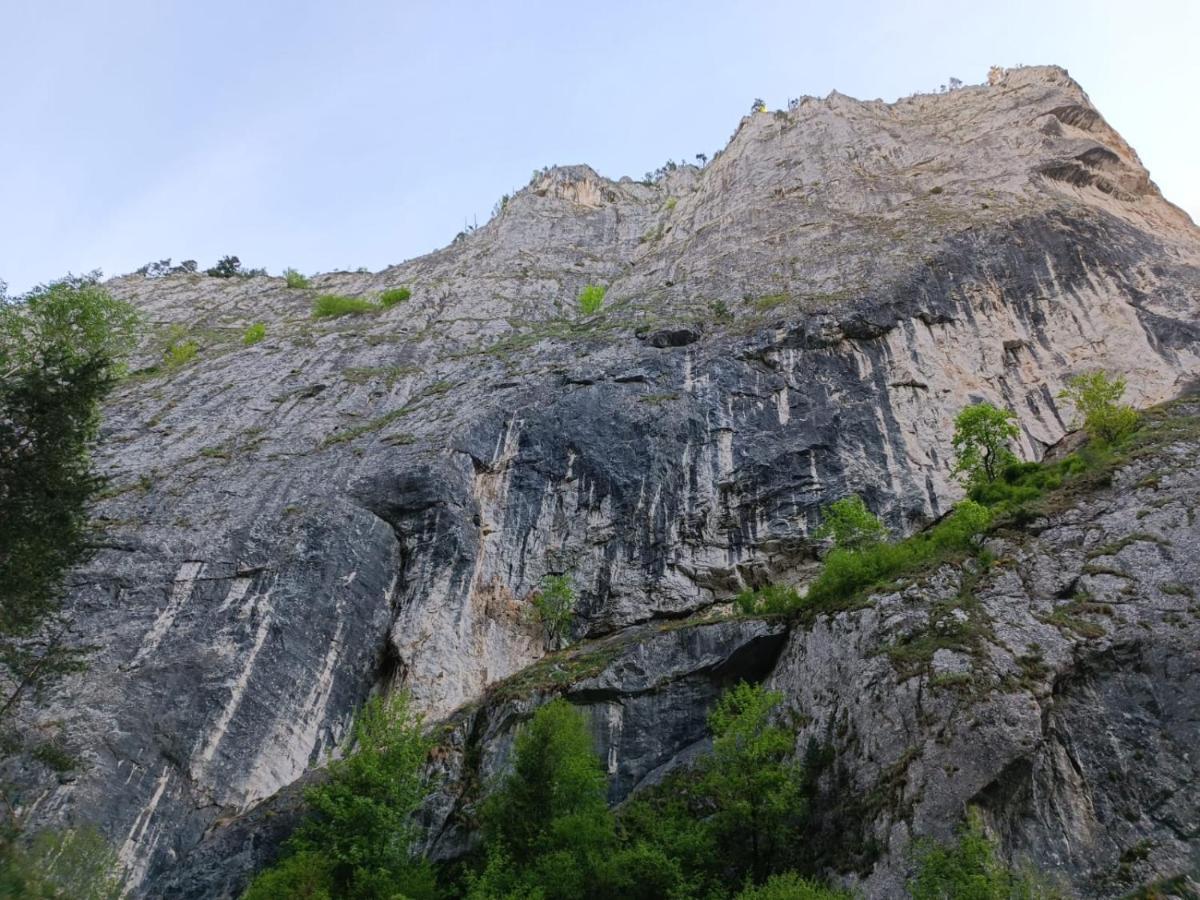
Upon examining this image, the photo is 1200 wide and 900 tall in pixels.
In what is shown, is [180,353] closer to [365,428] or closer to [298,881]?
[365,428]

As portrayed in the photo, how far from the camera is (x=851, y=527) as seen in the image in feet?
83.9

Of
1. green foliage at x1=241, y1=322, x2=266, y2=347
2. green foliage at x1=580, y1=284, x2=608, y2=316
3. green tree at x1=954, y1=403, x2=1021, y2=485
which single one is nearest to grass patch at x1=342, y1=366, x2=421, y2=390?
green foliage at x1=241, y1=322, x2=266, y2=347

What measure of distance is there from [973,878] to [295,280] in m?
52.3

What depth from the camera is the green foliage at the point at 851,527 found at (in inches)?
995

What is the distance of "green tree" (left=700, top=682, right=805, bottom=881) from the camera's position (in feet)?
54.0

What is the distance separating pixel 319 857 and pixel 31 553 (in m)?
7.61

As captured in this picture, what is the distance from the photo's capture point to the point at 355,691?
973 inches

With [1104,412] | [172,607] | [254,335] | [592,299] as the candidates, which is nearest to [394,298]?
[254,335]

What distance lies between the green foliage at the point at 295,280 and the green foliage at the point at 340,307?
23.2 feet

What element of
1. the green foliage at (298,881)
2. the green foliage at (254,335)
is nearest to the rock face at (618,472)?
the green foliage at (254,335)

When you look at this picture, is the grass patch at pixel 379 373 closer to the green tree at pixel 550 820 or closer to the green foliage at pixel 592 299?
the green foliage at pixel 592 299

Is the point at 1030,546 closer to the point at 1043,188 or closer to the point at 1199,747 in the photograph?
the point at 1199,747

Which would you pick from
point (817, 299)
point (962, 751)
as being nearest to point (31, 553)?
point (962, 751)

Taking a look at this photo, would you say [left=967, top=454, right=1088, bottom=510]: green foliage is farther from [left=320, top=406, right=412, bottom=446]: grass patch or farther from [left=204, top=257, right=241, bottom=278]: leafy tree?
[left=204, top=257, right=241, bottom=278]: leafy tree
